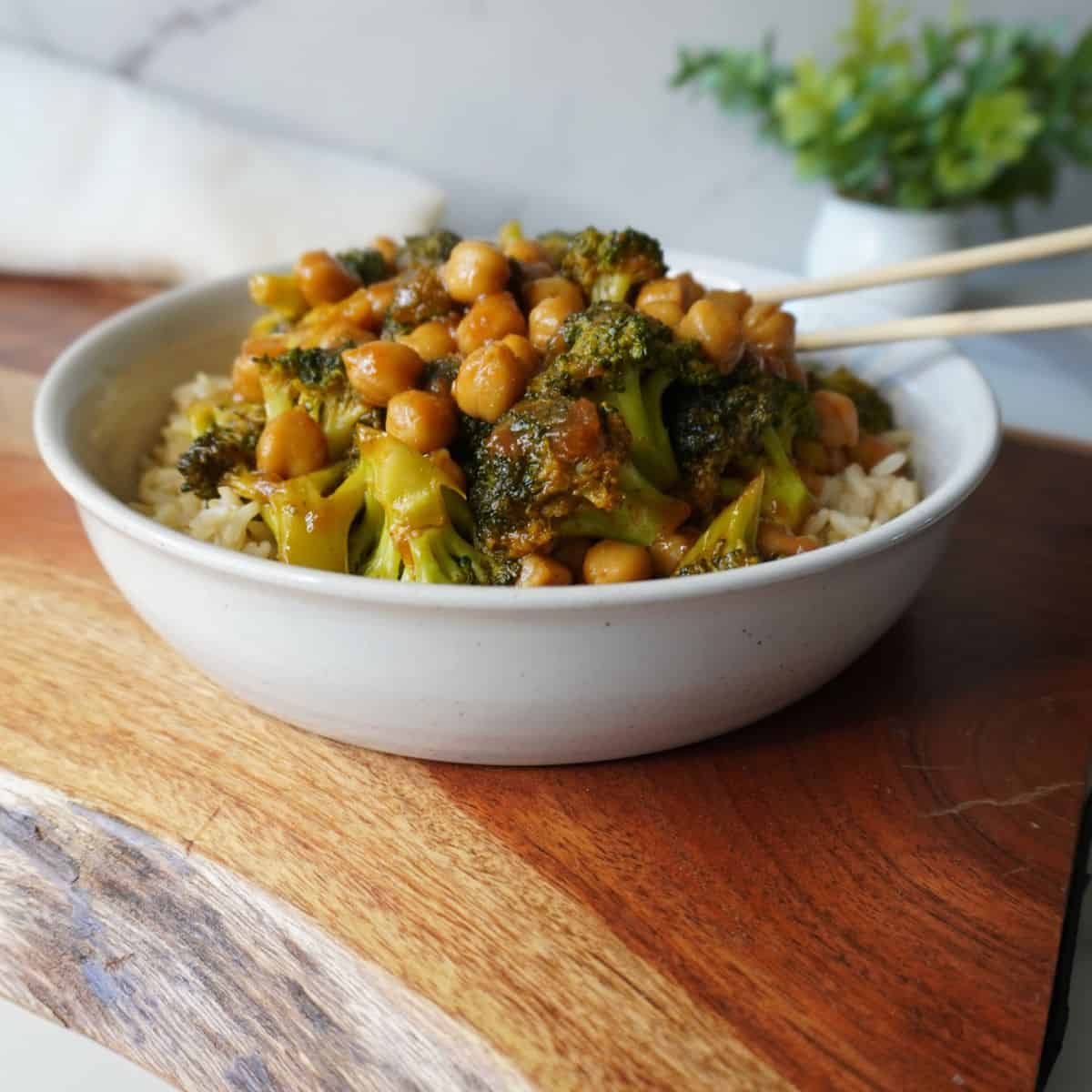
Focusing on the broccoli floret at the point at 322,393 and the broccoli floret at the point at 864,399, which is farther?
the broccoli floret at the point at 864,399

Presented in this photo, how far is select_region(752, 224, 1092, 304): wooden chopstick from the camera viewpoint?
1.65 m

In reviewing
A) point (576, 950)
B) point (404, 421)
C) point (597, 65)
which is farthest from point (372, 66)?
point (576, 950)

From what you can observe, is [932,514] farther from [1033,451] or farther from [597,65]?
[597,65]

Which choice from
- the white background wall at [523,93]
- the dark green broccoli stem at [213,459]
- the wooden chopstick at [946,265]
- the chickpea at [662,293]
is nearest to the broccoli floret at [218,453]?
the dark green broccoli stem at [213,459]

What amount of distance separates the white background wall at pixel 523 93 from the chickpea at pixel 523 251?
1692 mm

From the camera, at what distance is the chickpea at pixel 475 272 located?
1.61 metres

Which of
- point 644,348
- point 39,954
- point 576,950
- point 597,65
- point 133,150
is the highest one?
point 597,65

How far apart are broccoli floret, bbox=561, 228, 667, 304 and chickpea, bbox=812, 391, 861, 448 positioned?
302 millimetres

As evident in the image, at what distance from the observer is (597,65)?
10.8 ft

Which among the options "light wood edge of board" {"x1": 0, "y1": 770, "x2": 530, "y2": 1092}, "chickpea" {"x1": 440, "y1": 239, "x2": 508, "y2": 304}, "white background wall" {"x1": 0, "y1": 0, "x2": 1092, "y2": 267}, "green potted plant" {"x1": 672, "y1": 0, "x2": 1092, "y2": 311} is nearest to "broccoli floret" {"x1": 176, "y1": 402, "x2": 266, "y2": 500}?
"chickpea" {"x1": 440, "y1": 239, "x2": 508, "y2": 304}

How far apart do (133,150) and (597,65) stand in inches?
52.3

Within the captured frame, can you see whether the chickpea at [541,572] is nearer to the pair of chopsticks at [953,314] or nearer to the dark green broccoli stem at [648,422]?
the dark green broccoli stem at [648,422]

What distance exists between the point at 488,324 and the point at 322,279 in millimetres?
347

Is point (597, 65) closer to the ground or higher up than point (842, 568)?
higher up
